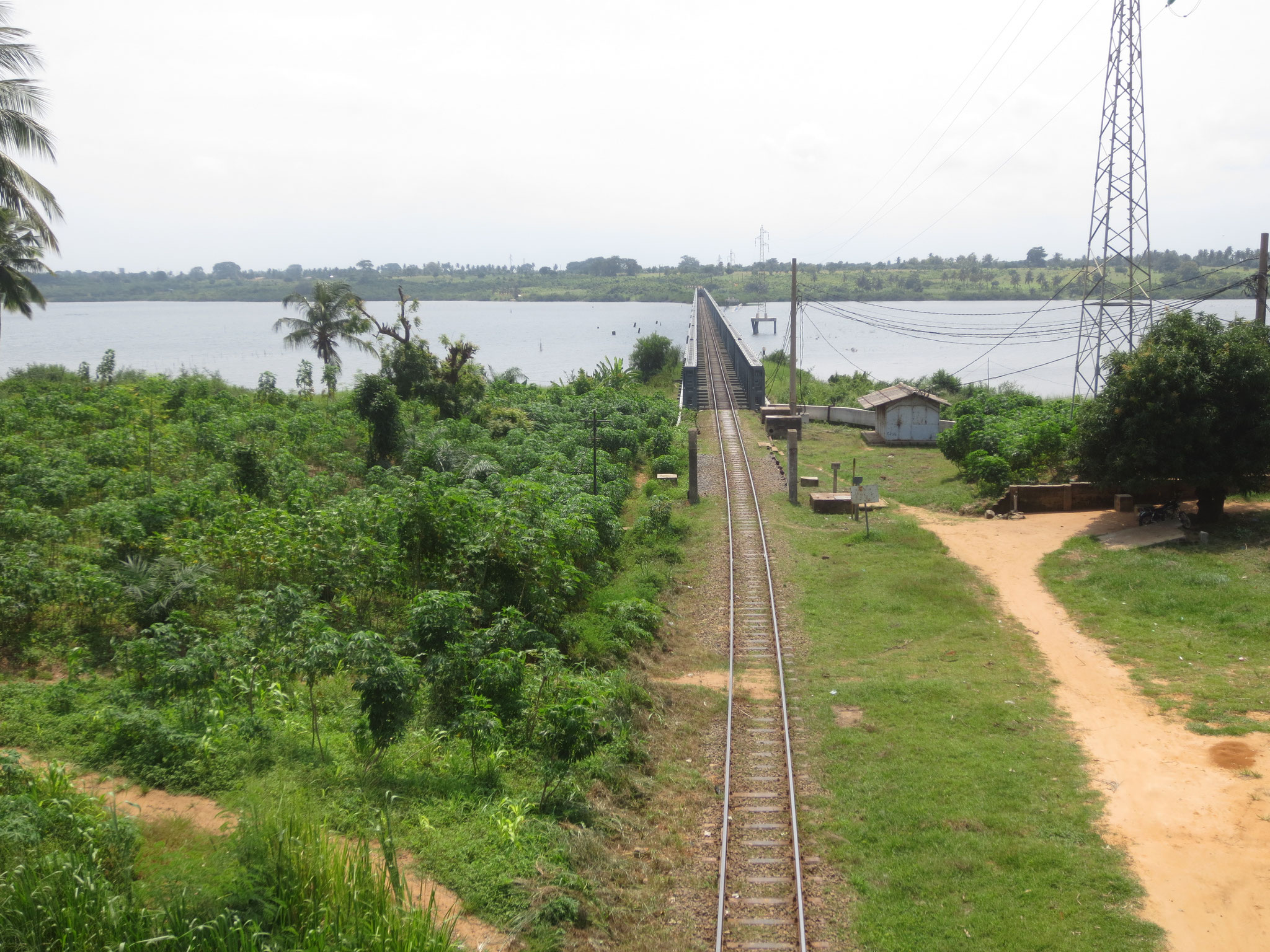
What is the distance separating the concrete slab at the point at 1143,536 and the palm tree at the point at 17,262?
78.2ft

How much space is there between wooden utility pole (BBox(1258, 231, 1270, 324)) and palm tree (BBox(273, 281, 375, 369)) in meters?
35.3

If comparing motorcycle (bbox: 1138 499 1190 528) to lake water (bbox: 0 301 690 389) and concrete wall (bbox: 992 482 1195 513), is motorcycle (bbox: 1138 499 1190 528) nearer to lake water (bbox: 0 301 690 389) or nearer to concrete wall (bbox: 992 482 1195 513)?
concrete wall (bbox: 992 482 1195 513)

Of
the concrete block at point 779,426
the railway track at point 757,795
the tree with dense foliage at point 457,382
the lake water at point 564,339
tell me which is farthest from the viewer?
the lake water at point 564,339

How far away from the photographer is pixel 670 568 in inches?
716

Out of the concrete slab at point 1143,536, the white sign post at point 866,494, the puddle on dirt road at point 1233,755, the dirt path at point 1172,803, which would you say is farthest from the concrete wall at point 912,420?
the puddle on dirt road at point 1233,755

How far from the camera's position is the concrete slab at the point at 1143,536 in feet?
60.1

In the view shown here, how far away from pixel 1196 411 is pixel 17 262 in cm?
3374

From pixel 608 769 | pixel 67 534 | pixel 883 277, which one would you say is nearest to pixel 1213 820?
pixel 608 769

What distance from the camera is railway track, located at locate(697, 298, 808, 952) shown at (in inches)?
295

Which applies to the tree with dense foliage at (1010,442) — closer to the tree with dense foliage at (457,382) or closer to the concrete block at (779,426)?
the concrete block at (779,426)

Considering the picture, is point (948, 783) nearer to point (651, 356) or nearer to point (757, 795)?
point (757, 795)

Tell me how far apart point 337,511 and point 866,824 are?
9812 millimetres

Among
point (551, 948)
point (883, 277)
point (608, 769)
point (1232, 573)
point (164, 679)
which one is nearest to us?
point (551, 948)

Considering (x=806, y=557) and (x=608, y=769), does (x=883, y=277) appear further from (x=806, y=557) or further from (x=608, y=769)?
(x=608, y=769)
